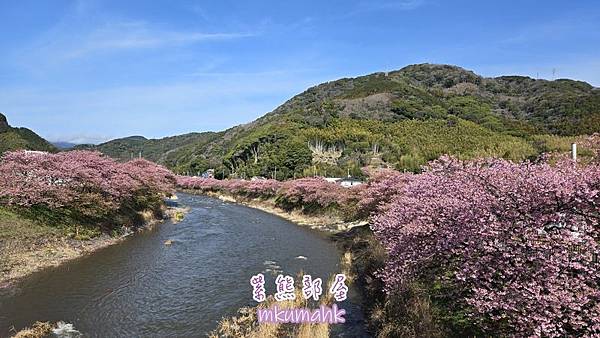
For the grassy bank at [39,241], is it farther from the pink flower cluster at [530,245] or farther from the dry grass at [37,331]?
the pink flower cluster at [530,245]

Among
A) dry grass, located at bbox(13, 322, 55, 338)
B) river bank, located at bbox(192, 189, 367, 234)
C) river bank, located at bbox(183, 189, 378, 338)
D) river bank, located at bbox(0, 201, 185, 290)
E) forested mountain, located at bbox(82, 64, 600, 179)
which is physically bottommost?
river bank, located at bbox(192, 189, 367, 234)

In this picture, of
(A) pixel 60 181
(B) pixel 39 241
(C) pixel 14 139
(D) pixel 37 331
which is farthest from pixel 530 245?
(C) pixel 14 139

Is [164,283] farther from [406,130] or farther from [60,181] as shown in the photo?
[406,130]

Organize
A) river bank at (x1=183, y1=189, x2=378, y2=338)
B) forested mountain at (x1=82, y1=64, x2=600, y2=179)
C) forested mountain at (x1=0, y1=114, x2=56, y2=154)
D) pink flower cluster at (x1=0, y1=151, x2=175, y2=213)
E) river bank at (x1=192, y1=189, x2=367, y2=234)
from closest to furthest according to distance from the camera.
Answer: river bank at (x1=183, y1=189, x2=378, y2=338) → pink flower cluster at (x1=0, y1=151, x2=175, y2=213) → river bank at (x1=192, y1=189, x2=367, y2=234) → forested mountain at (x1=0, y1=114, x2=56, y2=154) → forested mountain at (x1=82, y1=64, x2=600, y2=179)

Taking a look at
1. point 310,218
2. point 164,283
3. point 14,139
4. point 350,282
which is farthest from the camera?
point 14,139

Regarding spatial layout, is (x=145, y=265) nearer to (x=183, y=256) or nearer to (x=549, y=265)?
(x=183, y=256)

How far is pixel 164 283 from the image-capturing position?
17.9 metres

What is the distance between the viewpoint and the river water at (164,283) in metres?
13.2

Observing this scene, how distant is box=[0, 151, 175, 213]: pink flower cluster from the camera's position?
22.8m

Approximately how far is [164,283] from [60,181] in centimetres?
1230

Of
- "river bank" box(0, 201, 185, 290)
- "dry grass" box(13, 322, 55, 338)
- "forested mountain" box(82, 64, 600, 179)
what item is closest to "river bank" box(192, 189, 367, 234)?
"river bank" box(0, 201, 185, 290)

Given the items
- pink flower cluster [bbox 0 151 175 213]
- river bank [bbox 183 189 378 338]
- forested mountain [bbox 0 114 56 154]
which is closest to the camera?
river bank [bbox 183 189 378 338]

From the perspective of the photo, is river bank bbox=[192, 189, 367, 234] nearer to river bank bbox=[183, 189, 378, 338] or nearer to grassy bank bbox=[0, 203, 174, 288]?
river bank bbox=[183, 189, 378, 338]

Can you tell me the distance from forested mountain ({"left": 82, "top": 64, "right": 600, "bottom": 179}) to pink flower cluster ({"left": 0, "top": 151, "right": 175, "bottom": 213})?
162 feet
